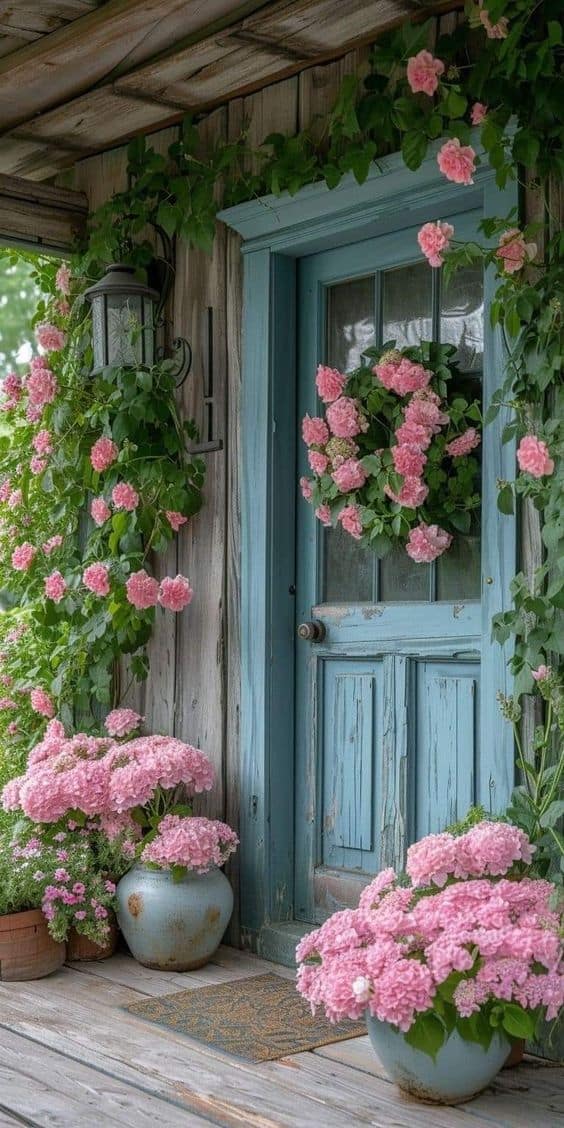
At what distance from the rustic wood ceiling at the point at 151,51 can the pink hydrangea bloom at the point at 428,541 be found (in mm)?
1338

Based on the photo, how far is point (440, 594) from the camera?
352 centimetres

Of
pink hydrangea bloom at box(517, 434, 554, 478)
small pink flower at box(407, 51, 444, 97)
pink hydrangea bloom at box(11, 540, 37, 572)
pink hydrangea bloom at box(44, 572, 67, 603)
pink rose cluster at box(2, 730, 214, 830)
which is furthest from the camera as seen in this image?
pink hydrangea bloom at box(11, 540, 37, 572)

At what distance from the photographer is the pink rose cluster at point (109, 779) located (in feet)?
12.2

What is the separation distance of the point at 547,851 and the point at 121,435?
6.38 feet

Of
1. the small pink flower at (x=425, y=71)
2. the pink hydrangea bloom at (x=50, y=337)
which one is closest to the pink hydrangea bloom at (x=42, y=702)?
the pink hydrangea bloom at (x=50, y=337)

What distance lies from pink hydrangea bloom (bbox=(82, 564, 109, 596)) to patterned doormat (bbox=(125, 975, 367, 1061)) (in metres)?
1.29

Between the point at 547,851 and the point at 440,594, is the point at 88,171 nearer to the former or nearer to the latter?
the point at 440,594

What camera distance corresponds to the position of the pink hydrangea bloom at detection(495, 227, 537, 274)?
10.1 feet

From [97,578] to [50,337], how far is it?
92cm

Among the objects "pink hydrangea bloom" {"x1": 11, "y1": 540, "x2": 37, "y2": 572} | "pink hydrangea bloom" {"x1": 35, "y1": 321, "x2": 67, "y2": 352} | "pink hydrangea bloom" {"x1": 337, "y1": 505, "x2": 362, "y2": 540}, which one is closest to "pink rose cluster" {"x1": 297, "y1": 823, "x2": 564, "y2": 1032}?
"pink hydrangea bloom" {"x1": 337, "y1": 505, "x2": 362, "y2": 540}

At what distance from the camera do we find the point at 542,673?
9.75ft

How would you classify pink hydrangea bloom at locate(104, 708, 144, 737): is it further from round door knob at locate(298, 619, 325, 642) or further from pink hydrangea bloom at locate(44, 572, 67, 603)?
round door knob at locate(298, 619, 325, 642)

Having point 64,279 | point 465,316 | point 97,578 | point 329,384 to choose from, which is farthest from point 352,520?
point 64,279

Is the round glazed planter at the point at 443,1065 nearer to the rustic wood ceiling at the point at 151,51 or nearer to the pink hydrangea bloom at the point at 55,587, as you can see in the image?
the pink hydrangea bloom at the point at 55,587
